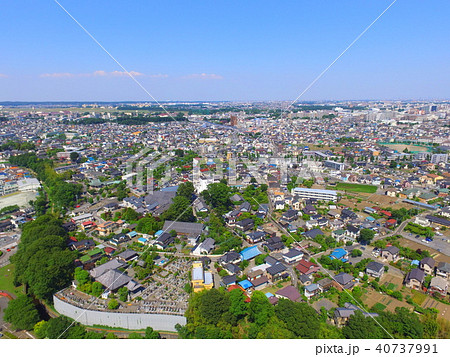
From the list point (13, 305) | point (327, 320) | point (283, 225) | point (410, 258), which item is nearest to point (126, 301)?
point (13, 305)

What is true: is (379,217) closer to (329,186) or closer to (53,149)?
(329,186)

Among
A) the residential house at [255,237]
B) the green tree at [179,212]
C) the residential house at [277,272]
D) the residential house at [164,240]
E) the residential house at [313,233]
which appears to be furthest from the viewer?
the green tree at [179,212]

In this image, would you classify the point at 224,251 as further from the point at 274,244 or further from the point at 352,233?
the point at 352,233

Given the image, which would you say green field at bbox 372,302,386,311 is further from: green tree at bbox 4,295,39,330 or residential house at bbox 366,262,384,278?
green tree at bbox 4,295,39,330

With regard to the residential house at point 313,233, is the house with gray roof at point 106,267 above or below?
above

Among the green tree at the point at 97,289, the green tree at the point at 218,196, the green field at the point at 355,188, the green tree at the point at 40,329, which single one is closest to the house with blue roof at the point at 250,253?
the green tree at the point at 218,196

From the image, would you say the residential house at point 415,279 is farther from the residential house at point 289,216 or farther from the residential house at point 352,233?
the residential house at point 289,216
